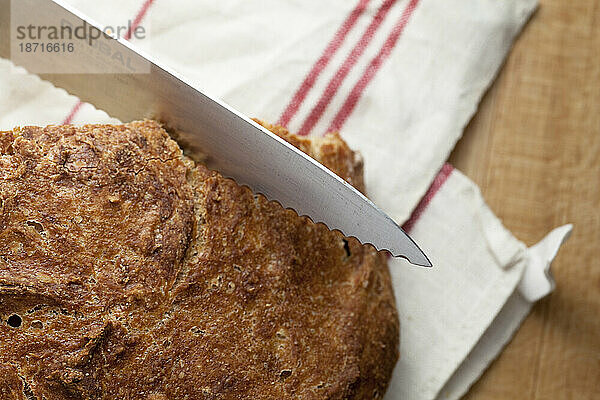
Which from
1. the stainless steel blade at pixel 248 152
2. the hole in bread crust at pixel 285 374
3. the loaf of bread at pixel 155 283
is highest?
the stainless steel blade at pixel 248 152

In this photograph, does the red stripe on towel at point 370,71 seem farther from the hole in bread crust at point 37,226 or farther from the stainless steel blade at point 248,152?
the hole in bread crust at point 37,226

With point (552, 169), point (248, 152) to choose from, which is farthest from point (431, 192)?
point (248, 152)

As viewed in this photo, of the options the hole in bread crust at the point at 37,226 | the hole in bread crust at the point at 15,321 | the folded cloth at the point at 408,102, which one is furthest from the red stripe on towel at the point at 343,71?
the hole in bread crust at the point at 15,321

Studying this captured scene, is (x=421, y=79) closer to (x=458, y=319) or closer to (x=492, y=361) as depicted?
(x=458, y=319)

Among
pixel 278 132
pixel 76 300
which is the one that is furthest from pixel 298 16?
pixel 76 300

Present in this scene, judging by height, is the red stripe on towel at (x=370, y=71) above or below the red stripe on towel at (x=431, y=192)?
above

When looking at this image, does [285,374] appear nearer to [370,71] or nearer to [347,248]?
[347,248]
